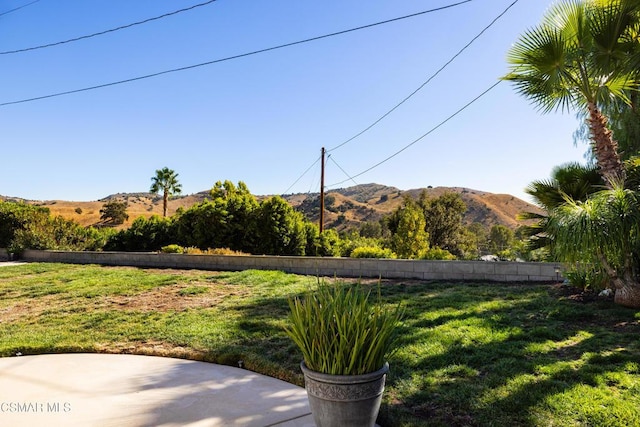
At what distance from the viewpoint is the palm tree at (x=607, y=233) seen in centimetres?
491

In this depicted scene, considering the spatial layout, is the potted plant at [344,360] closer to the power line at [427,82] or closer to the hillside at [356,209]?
the power line at [427,82]

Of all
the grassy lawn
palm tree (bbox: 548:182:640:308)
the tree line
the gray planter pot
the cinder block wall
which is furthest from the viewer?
the tree line

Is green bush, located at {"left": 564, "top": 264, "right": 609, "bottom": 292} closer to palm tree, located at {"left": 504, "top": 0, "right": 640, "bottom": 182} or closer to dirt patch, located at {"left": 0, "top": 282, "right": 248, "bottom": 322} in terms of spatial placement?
palm tree, located at {"left": 504, "top": 0, "right": 640, "bottom": 182}

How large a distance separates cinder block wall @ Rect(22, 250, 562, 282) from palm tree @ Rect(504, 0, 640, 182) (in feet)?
8.69

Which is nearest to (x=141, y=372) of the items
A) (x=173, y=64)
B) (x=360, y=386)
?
(x=360, y=386)

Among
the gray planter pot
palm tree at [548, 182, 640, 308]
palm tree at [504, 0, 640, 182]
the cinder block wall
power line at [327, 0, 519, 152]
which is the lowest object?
the gray planter pot

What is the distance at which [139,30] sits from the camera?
10.1 metres

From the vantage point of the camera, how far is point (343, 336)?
224 centimetres

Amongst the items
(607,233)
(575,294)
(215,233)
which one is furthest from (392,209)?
(607,233)

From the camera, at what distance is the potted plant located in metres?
2.19

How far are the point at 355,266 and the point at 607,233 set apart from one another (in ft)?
18.2

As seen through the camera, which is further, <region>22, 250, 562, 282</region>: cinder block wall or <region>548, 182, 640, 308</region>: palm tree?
<region>22, 250, 562, 282</region>: cinder block wall

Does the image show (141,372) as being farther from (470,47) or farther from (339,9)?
(470,47)

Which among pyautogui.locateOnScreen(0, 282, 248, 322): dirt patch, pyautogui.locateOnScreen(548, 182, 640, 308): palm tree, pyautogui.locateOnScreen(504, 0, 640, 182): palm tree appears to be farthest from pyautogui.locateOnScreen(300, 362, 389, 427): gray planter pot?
pyautogui.locateOnScreen(504, 0, 640, 182): palm tree
